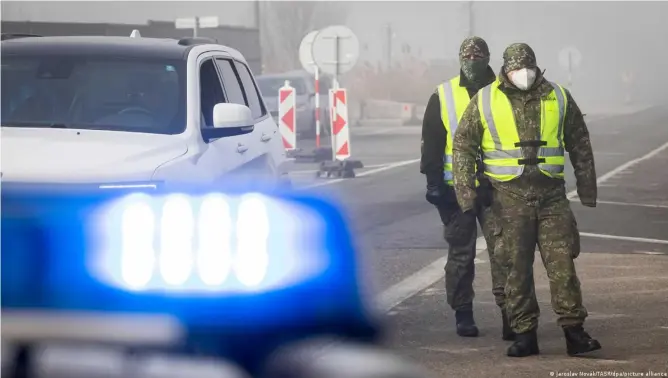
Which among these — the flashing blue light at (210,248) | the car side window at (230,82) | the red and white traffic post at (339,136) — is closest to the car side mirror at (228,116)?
the car side window at (230,82)

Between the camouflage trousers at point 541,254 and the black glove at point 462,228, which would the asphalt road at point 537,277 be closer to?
the camouflage trousers at point 541,254

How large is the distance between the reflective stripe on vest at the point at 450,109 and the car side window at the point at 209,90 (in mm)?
1305

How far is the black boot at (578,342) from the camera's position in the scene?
749 cm

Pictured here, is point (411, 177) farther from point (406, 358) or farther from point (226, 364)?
point (226, 364)

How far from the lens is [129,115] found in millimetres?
7684

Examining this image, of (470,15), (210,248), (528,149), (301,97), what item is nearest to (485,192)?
(528,149)

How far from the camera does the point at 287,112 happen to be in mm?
21984

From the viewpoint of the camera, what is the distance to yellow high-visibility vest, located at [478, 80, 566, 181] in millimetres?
7602

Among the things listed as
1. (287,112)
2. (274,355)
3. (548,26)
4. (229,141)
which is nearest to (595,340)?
(229,141)

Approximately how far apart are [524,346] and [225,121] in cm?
197

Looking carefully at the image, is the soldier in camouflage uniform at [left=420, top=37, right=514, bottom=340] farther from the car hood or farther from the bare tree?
the bare tree

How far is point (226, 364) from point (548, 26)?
334 feet

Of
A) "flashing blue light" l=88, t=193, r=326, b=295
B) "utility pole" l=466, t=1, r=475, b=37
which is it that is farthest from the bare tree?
"flashing blue light" l=88, t=193, r=326, b=295

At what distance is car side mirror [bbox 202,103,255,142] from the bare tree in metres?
76.9
